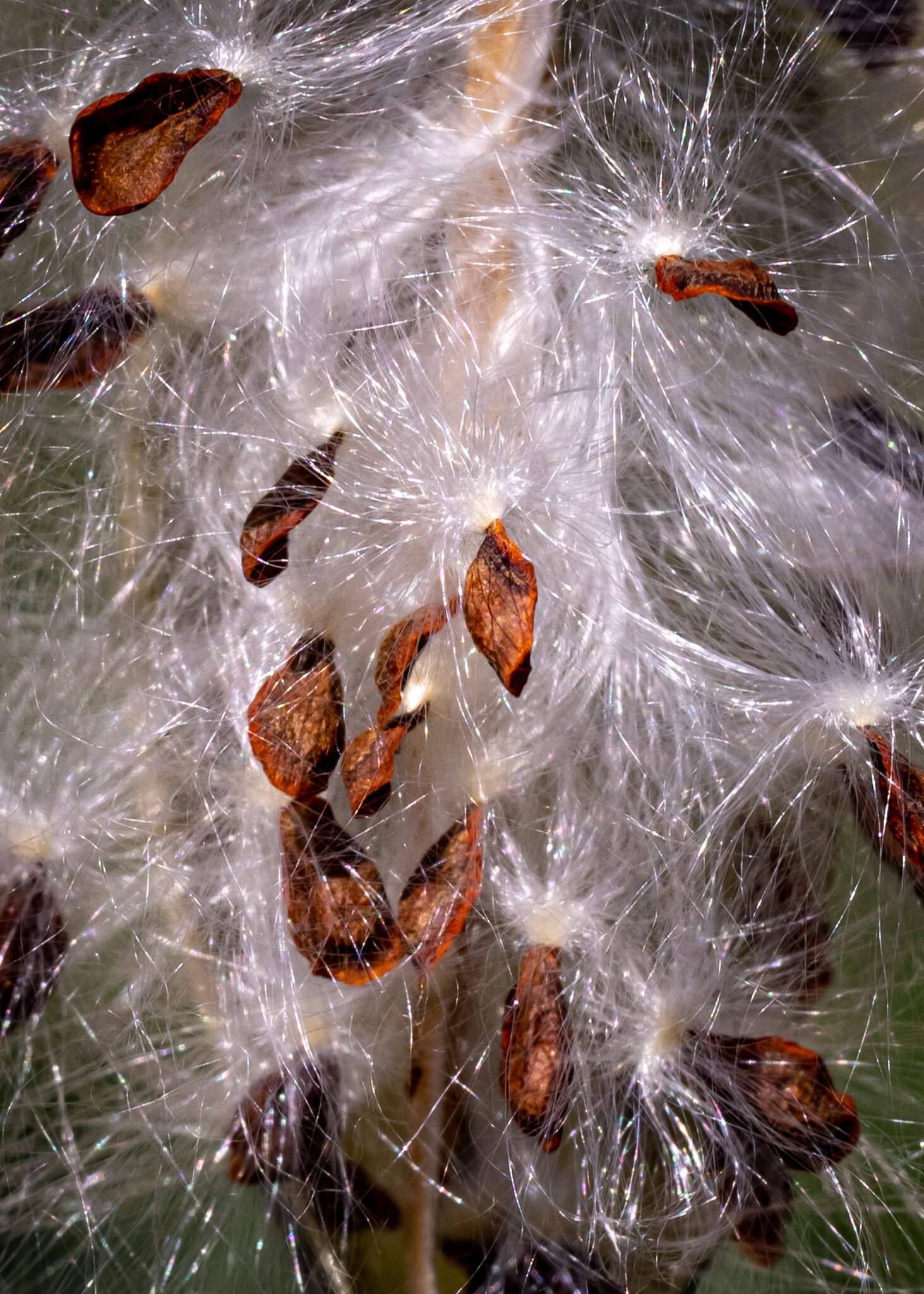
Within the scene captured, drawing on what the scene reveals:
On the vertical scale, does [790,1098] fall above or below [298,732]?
below

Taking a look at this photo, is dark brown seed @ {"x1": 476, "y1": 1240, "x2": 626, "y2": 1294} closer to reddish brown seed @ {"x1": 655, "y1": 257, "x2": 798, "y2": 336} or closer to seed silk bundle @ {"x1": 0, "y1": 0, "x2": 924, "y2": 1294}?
seed silk bundle @ {"x1": 0, "y1": 0, "x2": 924, "y2": 1294}

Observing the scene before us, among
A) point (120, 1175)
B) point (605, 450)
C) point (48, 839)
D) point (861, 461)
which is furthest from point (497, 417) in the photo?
point (120, 1175)

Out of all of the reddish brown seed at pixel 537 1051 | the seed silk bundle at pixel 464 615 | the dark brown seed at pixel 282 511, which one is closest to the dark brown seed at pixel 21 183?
the seed silk bundle at pixel 464 615

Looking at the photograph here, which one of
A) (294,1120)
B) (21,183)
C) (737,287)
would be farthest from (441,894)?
(21,183)

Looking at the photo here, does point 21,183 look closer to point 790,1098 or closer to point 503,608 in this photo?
point 503,608

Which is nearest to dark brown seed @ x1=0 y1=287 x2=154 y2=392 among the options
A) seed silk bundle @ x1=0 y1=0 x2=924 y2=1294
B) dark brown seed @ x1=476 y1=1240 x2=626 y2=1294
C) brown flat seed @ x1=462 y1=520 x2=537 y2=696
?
seed silk bundle @ x1=0 y1=0 x2=924 y2=1294

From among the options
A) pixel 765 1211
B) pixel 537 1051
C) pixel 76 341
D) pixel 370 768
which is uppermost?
pixel 76 341
